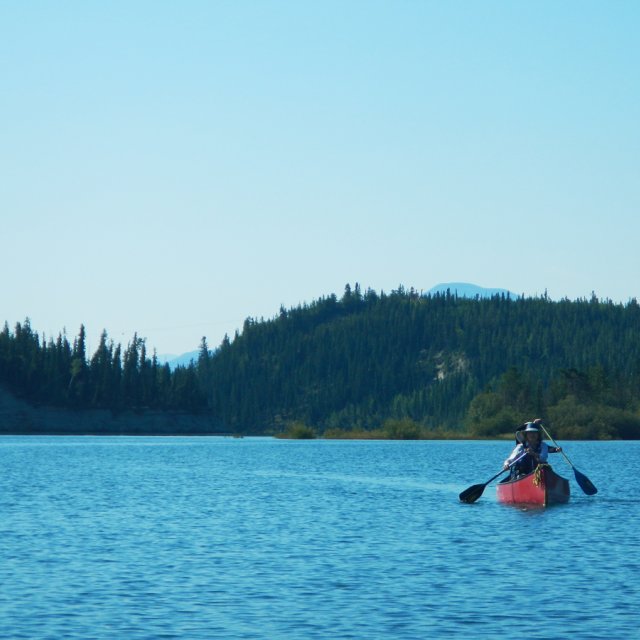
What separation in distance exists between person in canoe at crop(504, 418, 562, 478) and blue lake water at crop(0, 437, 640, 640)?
2.23 metres

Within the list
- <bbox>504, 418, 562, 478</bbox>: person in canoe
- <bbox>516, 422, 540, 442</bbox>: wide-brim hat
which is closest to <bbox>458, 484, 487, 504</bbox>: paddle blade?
<bbox>504, 418, 562, 478</bbox>: person in canoe

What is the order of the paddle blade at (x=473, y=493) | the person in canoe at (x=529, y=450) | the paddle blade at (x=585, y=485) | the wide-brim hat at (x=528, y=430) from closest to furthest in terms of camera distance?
the wide-brim hat at (x=528, y=430) < the person in canoe at (x=529, y=450) < the paddle blade at (x=473, y=493) < the paddle blade at (x=585, y=485)

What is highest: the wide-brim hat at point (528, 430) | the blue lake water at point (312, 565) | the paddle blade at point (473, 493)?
the wide-brim hat at point (528, 430)

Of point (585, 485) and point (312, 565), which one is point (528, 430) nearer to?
point (585, 485)

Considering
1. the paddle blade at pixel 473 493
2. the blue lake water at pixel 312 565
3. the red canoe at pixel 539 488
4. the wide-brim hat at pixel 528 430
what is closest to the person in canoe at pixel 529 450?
the wide-brim hat at pixel 528 430

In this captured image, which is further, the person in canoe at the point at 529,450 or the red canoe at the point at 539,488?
the red canoe at the point at 539,488

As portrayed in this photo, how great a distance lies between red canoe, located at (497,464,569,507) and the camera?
196 ft

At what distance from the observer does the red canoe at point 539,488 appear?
2351 inches

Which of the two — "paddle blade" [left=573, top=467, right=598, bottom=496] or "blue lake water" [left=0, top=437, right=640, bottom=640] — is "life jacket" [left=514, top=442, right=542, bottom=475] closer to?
"blue lake water" [left=0, top=437, right=640, bottom=640]

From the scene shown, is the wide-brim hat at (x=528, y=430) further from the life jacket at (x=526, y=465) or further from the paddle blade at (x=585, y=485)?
the paddle blade at (x=585, y=485)

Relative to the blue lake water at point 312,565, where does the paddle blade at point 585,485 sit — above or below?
above

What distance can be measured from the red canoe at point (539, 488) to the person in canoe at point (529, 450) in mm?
508

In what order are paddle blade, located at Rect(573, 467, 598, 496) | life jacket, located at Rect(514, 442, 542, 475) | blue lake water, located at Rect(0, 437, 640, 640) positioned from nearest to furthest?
blue lake water, located at Rect(0, 437, 640, 640)
life jacket, located at Rect(514, 442, 542, 475)
paddle blade, located at Rect(573, 467, 598, 496)

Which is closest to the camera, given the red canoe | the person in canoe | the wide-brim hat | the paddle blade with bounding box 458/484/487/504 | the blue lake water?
the blue lake water
